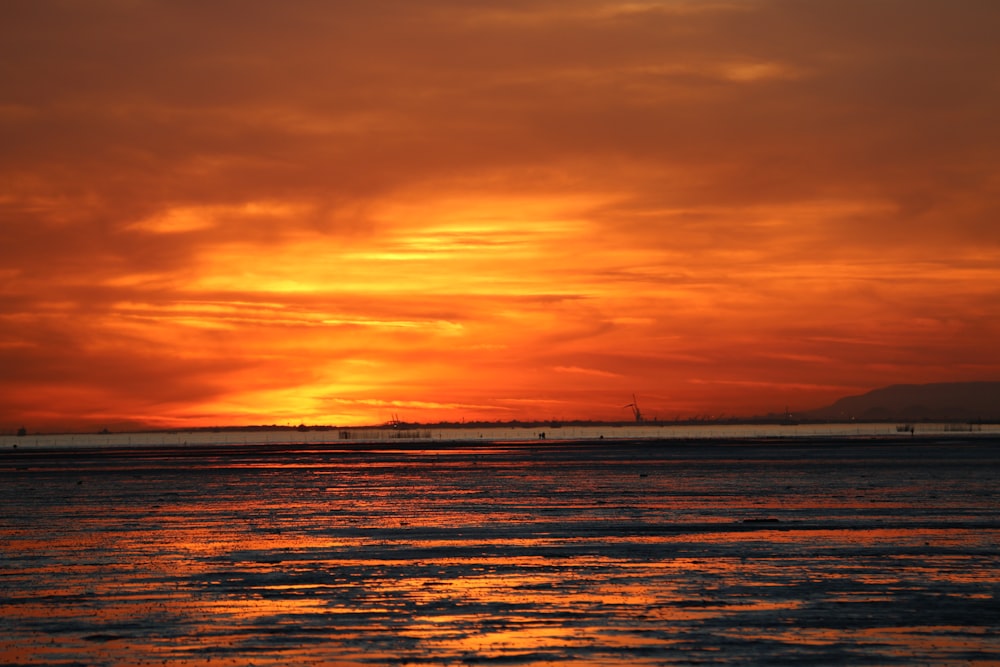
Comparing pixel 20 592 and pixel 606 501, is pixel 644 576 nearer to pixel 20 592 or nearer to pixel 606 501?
pixel 20 592

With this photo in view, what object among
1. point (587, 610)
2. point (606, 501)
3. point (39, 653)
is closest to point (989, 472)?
point (606, 501)

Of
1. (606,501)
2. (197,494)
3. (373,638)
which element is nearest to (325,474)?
(197,494)

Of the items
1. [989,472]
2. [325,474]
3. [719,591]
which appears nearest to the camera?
[719,591]

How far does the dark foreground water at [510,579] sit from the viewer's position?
24.7 meters

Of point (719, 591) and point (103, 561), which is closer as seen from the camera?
point (719, 591)

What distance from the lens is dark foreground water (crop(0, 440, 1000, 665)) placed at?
24656 millimetres

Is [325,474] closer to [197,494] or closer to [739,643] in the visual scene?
[197,494]

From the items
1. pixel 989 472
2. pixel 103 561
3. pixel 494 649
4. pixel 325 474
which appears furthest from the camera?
pixel 325 474

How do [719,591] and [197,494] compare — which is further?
[197,494]

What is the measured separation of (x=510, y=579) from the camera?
34.1 meters

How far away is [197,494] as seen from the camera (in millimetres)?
77812

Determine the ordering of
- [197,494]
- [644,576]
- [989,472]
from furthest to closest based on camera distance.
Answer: [989,472] < [197,494] < [644,576]

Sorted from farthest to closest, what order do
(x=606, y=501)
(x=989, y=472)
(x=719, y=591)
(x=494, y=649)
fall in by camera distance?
(x=989, y=472), (x=606, y=501), (x=719, y=591), (x=494, y=649)

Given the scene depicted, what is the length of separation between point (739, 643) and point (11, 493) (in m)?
67.8
